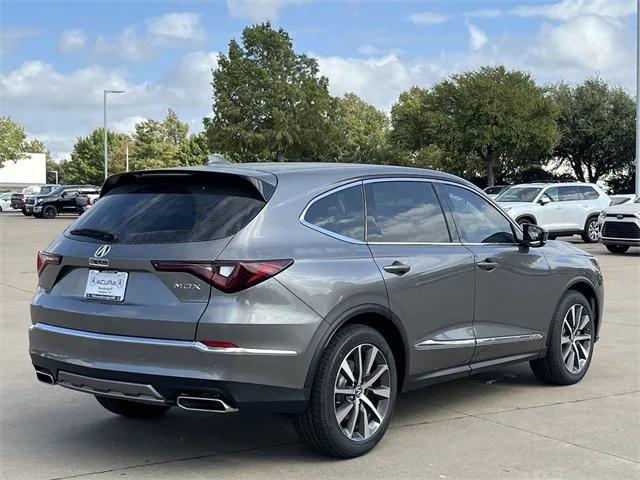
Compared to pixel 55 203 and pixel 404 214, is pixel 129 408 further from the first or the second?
pixel 55 203

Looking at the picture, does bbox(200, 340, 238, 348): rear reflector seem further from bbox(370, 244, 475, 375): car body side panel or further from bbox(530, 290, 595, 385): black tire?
bbox(530, 290, 595, 385): black tire

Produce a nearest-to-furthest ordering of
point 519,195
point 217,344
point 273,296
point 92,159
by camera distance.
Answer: point 217,344 < point 273,296 < point 519,195 < point 92,159

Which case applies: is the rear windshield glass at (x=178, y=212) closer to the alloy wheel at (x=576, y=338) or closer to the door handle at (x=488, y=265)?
the door handle at (x=488, y=265)

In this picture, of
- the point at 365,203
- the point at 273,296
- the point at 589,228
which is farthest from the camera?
the point at 589,228

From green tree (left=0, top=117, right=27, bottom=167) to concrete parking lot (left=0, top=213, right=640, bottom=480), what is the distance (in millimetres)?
74410

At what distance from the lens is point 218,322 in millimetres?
4281

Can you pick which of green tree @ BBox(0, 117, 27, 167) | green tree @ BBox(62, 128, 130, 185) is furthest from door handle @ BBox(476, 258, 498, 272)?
green tree @ BBox(62, 128, 130, 185)

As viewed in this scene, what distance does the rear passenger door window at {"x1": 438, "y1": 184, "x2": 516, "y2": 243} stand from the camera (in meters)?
5.85

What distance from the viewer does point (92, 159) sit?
107 meters

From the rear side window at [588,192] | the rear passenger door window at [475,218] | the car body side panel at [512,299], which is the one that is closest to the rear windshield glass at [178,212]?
the rear passenger door window at [475,218]

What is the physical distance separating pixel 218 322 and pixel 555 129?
135ft

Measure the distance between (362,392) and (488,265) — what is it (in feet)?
4.94

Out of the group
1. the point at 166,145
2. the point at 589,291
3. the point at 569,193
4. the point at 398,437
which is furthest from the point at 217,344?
the point at 166,145

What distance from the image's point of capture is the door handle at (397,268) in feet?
16.5
